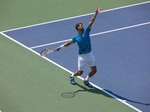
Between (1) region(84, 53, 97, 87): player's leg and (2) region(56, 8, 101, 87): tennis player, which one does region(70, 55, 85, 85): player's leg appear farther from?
(1) region(84, 53, 97, 87): player's leg

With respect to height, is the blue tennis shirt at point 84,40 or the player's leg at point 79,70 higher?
the blue tennis shirt at point 84,40

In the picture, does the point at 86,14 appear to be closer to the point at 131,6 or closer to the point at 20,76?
the point at 131,6

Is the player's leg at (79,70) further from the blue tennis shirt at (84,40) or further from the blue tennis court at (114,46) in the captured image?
the blue tennis court at (114,46)

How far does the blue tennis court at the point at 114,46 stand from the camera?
13.8 m

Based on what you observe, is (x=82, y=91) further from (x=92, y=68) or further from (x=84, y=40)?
(x=84, y=40)

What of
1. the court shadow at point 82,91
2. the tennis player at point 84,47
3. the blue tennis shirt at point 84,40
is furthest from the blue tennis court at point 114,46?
the blue tennis shirt at point 84,40

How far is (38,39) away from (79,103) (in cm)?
507

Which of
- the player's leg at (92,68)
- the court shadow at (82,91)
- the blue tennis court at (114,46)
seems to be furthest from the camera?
the blue tennis court at (114,46)

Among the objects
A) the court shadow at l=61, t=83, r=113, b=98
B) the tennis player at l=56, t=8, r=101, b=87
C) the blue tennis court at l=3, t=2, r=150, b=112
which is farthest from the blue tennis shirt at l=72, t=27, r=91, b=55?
the blue tennis court at l=3, t=2, r=150, b=112

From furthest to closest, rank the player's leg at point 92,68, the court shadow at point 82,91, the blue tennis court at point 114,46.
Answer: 1. the blue tennis court at point 114,46
2. the player's leg at point 92,68
3. the court shadow at point 82,91

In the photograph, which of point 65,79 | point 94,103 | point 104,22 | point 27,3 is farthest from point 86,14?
point 94,103

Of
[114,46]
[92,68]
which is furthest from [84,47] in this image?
[114,46]

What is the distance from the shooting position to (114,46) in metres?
16.6

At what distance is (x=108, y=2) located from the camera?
21.1 m
